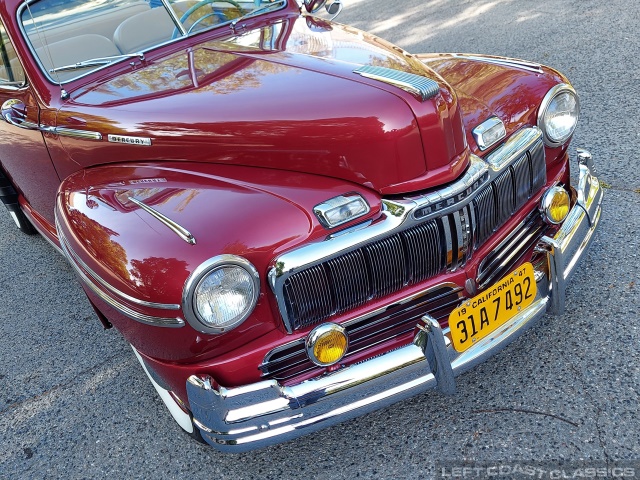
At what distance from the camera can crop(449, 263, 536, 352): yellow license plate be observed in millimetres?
2232

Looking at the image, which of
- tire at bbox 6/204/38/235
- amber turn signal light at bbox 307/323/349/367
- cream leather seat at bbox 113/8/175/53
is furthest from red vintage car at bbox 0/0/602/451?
tire at bbox 6/204/38/235

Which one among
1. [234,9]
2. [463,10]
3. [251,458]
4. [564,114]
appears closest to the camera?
[251,458]

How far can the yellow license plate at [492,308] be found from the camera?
223 cm

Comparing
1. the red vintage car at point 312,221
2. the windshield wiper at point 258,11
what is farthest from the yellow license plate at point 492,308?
the windshield wiper at point 258,11

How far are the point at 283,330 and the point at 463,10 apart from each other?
6.43 metres

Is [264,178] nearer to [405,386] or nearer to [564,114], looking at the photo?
[405,386]

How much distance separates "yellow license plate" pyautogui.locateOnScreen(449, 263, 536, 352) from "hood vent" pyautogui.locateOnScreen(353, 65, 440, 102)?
0.71 metres

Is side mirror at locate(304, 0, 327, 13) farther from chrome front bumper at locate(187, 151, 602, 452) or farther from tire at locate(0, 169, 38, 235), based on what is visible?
chrome front bumper at locate(187, 151, 602, 452)

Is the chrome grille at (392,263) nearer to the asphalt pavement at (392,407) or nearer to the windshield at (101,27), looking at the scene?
the asphalt pavement at (392,407)

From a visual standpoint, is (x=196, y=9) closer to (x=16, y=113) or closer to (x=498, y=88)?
(x=16, y=113)

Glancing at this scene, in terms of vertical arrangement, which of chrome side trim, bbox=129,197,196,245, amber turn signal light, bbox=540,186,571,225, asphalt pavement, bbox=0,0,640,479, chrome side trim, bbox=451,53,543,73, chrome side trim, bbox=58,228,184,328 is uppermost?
chrome side trim, bbox=129,197,196,245

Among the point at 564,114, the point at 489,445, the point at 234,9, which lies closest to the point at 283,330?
the point at 489,445

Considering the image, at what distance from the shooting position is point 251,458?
2.47 meters

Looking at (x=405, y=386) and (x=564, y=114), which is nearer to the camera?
(x=405, y=386)
